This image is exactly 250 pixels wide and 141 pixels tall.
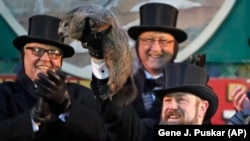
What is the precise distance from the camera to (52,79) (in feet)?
12.1

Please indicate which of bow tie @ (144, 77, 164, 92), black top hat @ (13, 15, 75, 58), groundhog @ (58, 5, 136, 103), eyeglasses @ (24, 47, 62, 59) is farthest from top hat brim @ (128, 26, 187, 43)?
groundhog @ (58, 5, 136, 103)

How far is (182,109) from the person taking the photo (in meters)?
4.15

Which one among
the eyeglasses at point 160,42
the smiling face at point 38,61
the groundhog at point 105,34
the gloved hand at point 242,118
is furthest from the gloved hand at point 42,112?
the eyeglasses at point 160,42

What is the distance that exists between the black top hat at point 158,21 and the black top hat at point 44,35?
51 cm

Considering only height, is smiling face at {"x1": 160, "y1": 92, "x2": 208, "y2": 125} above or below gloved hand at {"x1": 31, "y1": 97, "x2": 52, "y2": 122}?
below

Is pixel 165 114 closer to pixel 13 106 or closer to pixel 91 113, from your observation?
pixel 91 113

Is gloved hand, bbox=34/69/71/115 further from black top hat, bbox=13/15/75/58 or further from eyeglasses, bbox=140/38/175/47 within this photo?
eyeglasses, bbox=140/38/175/47

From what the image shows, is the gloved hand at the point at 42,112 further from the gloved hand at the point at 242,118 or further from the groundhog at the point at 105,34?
the gloved hand at the point at 242,118

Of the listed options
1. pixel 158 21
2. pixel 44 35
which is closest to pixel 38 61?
pixel 44 35

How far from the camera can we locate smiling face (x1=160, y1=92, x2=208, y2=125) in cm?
415

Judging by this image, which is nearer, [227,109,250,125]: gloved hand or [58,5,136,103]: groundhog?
[58,5,136,103]: groundhog

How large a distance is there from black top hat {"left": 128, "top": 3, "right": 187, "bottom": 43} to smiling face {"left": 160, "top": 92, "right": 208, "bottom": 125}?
2.73 feet

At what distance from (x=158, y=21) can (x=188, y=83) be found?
0.84m

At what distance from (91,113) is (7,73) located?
5.94 feet
